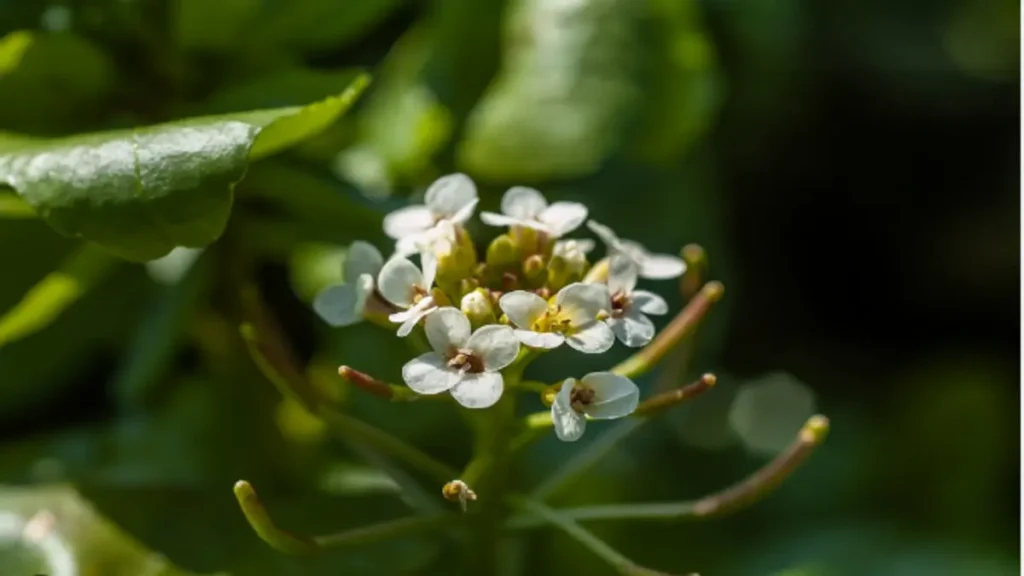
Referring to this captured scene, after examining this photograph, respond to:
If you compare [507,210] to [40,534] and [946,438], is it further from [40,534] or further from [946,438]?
[946,438]

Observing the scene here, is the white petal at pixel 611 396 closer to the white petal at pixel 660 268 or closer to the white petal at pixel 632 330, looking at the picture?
the white petal at pixel 632 330

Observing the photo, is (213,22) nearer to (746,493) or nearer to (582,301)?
(582,301)

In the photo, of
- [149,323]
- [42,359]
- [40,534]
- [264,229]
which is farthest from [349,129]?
[40,534]

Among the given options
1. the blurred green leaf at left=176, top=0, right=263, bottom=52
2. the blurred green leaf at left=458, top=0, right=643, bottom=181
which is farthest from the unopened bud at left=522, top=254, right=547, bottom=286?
the blurred green leaf at left=176, top=0, right=263, bottom=52

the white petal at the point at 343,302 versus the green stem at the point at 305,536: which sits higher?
the white petal at the point at 343,302

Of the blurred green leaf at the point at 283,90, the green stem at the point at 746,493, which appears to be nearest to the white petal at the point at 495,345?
the green stem at the point at 746,493
